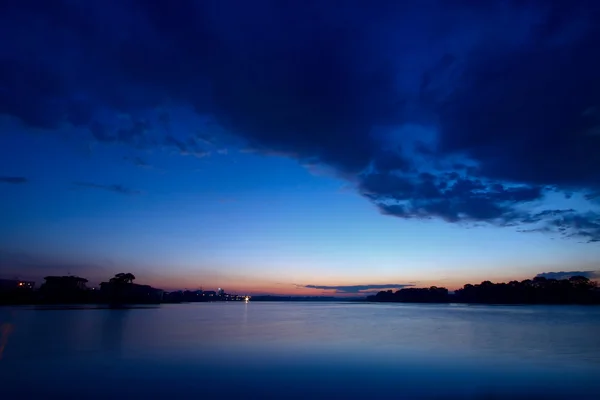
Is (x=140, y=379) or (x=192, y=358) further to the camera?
(x=192, y=358)

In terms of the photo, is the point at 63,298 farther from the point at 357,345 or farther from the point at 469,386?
Result: the point at 469,386

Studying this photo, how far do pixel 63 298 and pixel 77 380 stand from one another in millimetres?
107558

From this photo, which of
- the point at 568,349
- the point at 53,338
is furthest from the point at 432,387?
the point at 53,338

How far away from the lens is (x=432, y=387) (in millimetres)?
17156

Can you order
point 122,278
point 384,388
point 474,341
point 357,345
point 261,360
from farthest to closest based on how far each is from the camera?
1. point 122,278
2. point 474,341
3. point 357,345
4. point 261,360
5. point 384,388

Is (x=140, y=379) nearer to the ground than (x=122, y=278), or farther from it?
nearer to the ground

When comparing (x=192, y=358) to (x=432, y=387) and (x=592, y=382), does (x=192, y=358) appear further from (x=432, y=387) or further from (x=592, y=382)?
(x=592, y=382)

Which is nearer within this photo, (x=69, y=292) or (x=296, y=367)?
(x=296, y=367)

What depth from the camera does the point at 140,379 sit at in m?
17.9

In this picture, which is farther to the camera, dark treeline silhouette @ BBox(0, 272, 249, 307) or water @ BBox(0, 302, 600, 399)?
dark treeline silhouette @ BBox(0, 272, 249, 307)

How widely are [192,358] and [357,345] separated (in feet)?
42.2

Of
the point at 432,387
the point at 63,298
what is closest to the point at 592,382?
the point at 432,387

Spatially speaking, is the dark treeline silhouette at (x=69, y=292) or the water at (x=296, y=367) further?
the dark treeline silhouette at (x=69, y=292)

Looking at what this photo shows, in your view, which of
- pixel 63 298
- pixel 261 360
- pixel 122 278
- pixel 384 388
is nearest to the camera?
pixel 384 388
